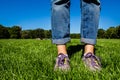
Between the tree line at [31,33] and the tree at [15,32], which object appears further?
the tree at [15,32]

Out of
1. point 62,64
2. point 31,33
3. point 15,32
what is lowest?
point 31,33

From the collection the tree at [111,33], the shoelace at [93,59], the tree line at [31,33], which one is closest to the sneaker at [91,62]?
the shoelace at [93,59]

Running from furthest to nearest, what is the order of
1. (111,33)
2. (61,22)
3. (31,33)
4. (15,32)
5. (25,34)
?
(31,33) → (25,34) → (15,32) → (111,33) → (61,22)

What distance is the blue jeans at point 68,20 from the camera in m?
3.87

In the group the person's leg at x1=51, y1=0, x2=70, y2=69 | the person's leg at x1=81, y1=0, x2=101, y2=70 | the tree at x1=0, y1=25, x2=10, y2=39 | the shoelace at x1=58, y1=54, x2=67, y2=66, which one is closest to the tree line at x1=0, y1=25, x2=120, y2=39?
the tree at x1=0, y1=25, x2=10, y2=39

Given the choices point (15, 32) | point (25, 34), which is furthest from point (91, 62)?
point (25, 34)

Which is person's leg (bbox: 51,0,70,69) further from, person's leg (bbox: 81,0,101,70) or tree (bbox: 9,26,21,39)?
tree (bbox: 9,26,21,39)

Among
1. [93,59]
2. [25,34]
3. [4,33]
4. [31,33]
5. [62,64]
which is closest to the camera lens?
[62,64]

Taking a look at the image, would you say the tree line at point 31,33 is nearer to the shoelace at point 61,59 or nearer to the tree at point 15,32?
the tree at point 15,32

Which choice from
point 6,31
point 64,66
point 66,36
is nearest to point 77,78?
point 64,66

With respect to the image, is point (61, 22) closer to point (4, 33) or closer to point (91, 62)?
point (91, 62)

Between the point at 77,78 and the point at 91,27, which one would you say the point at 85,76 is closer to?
the point at 77,78

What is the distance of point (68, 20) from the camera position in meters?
3.94

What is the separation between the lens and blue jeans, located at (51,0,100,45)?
3.87 meters
